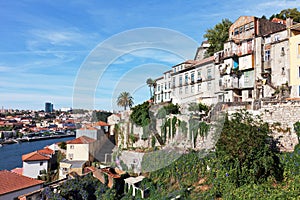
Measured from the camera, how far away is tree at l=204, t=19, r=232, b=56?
876 inches

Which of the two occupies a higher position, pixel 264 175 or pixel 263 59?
pixel 263 59

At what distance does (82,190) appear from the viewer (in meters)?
A: 12.6

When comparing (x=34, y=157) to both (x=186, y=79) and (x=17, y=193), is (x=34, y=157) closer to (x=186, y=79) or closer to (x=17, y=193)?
(x=17, y=193)

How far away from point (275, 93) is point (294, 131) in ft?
17.1

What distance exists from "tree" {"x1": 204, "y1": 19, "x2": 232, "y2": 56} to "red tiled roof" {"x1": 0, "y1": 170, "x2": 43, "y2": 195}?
19.0 meters

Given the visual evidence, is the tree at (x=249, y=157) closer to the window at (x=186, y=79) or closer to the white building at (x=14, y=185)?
the white building at (x=14, y=185)

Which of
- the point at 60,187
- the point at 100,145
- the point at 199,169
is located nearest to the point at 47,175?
the point at 100,145

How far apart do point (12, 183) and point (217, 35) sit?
2091cm

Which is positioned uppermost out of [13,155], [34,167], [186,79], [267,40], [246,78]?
[267,40]

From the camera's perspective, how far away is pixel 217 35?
22.9m

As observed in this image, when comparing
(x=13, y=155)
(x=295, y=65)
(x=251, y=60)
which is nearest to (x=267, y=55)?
(x=251, y=60)

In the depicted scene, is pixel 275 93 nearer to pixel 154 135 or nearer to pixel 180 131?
pixel 180 131

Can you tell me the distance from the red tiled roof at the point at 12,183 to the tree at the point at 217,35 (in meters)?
19.0

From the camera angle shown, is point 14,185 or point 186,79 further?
point 186,79
